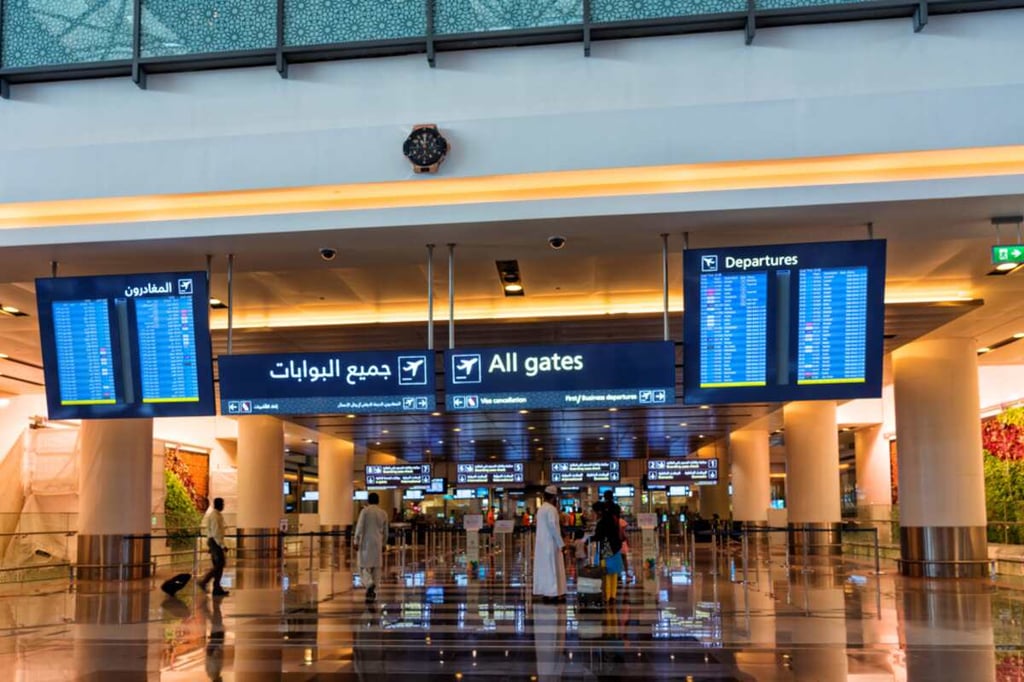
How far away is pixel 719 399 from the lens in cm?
1093

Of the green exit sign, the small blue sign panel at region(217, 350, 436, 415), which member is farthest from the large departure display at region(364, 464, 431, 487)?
the green exit sign

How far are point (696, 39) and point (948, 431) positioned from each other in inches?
480

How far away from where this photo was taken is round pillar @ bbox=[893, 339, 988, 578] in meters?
19.5

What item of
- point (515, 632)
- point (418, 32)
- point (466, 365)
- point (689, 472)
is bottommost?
point (515, 632)

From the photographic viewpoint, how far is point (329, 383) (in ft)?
37.2

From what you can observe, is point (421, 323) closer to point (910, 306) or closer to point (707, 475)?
point (910, 306)

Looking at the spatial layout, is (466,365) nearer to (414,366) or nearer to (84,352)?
(414,366)

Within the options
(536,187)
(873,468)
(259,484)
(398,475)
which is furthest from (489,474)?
(536,187)

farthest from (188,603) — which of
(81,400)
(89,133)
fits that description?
(89,133)

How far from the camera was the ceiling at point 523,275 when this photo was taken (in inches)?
430

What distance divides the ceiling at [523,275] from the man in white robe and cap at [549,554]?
10.8 feet

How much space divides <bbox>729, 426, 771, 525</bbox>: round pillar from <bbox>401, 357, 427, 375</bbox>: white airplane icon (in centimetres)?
3070

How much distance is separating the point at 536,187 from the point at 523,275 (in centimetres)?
436

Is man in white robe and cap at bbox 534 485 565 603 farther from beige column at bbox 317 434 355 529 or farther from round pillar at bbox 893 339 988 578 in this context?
beige column at bbox 317 434 355 529
